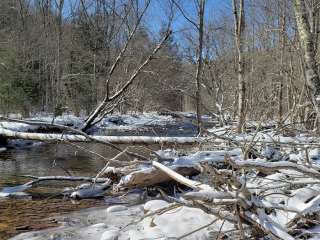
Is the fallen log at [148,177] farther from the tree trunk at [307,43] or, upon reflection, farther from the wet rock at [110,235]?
the tree trunk at [307,43]

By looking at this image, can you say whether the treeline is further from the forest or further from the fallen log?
the fallen log

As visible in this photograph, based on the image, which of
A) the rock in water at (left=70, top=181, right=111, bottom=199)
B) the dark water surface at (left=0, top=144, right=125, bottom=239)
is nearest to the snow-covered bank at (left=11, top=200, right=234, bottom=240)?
the dark water surface at (left=0, top=144, right=125, bottom=239)

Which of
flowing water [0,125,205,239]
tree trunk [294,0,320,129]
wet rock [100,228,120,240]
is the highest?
tree trunk [294,0,320,129]

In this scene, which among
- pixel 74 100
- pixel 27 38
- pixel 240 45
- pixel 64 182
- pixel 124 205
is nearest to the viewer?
pixel 124 205

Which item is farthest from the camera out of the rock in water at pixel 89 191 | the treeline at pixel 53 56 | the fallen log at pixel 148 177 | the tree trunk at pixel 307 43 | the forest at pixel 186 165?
the treeline at pixel 53 56

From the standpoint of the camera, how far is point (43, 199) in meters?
6.73

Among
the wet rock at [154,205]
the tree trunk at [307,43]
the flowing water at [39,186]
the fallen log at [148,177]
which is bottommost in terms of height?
the flowing water at [39,186]

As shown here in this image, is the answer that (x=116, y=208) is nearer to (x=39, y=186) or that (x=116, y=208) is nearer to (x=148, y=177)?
(x=148, y=177)

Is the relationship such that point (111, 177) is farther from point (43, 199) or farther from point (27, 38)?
point (27, 38)

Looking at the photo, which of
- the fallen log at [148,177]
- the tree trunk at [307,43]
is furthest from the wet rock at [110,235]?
the tree trunk at [307,43]

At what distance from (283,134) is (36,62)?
28.4m

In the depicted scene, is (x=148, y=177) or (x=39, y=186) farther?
(x=39, y=186)

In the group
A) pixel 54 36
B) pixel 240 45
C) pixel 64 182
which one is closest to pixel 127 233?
pixel 64 182

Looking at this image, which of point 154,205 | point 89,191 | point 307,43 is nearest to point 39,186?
point 89,191
